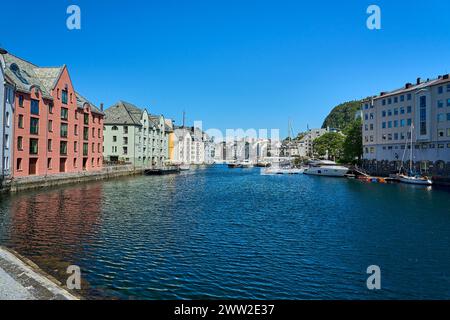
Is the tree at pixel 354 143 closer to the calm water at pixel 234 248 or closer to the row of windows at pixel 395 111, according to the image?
the row of windows at pixel 395 111

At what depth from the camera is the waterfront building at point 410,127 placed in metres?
73.8

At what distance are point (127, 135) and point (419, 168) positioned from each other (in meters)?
80.5

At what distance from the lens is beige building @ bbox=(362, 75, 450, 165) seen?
2908 inches

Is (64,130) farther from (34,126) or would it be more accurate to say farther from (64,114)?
(34,126)

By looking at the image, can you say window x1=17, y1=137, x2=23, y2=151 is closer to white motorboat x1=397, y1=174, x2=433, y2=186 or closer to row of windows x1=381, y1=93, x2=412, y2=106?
white motorboat x1=397, y1=174, x2=433, y2=186

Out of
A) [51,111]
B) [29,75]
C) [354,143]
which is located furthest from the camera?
[354,143]

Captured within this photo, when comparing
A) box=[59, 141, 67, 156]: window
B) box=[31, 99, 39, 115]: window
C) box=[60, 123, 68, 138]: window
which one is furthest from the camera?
box=[60, 123, 68, 138]: window

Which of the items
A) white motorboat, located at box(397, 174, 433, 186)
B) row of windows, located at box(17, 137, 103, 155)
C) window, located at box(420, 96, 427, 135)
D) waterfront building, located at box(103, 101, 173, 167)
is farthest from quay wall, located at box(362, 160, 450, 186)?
row of windows, located at box(17, 137, 103, 155)

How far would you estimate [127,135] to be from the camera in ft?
326

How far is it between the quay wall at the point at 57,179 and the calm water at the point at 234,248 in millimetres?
7746

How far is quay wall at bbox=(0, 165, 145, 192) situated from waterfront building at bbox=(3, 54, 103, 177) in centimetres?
306

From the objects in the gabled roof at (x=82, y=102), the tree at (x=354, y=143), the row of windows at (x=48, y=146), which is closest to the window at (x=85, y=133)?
the row of windows at (x=48, y=146)

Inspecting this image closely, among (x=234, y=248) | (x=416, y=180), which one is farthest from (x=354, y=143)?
(x=234, y=248)
